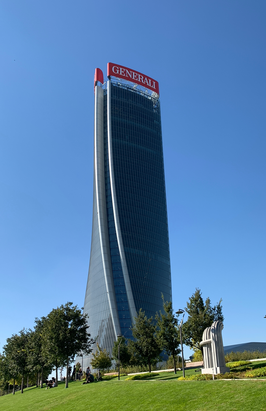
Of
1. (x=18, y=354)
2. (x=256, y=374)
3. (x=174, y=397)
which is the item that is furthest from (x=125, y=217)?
(x=174, y=397)

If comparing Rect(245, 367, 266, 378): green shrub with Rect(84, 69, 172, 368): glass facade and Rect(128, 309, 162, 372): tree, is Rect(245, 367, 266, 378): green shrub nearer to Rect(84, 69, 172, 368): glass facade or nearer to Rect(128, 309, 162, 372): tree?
Rect(128, 309, 162, 372): tree

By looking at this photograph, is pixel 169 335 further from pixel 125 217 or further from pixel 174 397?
pixel 125 217

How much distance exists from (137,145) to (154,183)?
545 inches

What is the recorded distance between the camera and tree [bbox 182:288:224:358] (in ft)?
121

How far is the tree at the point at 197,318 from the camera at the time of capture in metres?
36.8

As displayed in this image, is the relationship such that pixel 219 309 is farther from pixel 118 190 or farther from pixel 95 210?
pixel 95 210

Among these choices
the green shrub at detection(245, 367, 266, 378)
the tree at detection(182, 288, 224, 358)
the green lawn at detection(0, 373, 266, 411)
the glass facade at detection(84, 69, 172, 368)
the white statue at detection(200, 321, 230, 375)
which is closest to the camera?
the green lawn at detection(0, 373, 266, 411)

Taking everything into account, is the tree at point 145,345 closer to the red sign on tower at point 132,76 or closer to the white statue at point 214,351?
the white statue at point 214,351

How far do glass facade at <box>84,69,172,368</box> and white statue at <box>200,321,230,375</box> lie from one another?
70886 mm

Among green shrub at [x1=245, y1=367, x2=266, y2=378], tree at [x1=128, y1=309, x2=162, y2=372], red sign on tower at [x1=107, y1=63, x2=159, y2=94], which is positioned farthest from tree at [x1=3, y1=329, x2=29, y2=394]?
red sign on tower at [x1=107, y1=63, x2=159, y2=94]

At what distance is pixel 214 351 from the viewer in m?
27.0

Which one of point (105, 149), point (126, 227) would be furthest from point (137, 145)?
point (126, 227)

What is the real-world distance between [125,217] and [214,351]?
8310 cm

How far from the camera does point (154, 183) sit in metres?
124
